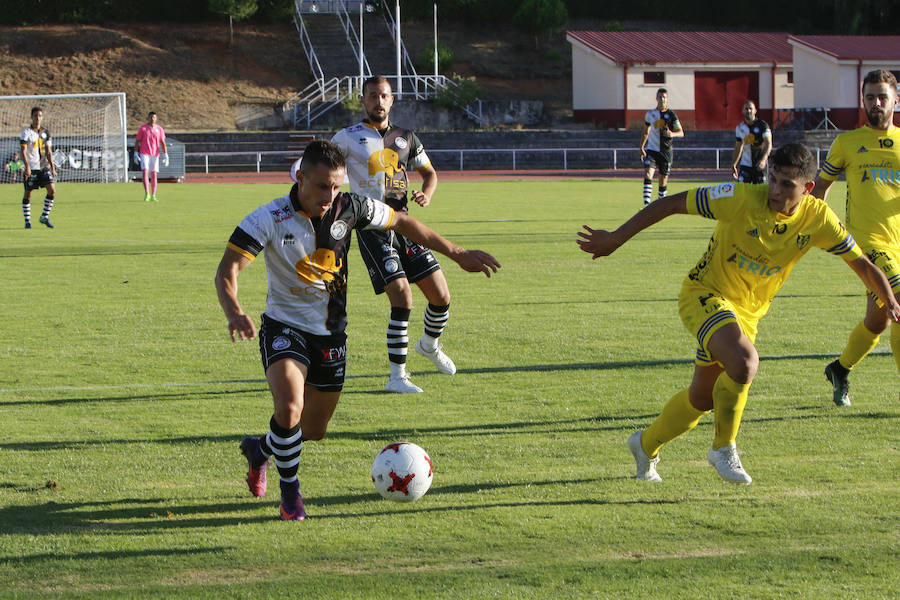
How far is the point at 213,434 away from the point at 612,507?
249cm

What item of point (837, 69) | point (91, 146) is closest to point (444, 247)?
point (91, 146)

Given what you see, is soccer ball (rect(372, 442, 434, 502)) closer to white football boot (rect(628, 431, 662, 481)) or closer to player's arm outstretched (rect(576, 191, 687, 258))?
white football boot (rect(628, 431, 662, 481))

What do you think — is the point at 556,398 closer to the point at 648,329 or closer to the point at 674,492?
the point at 674,492

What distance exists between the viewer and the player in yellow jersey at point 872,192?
671 cm

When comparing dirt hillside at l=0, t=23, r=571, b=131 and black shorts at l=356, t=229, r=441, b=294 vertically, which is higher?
dirt hillside at l=0, t=23, r=571, b=131

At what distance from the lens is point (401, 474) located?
4945mm

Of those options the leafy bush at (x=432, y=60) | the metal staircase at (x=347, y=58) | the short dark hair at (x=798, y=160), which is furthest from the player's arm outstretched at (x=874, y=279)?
the leafy bush at (x=432, y=60)

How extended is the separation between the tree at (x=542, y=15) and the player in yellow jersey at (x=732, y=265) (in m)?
59.5

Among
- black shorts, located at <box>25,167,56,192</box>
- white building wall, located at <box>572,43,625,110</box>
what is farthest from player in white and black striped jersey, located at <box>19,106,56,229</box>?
white building wall, located at <box>572,43,625,110</box>

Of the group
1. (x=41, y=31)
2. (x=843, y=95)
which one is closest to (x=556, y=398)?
(x=843, y=95)

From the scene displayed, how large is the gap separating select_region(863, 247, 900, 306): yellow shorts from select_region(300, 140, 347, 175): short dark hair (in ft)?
11.4

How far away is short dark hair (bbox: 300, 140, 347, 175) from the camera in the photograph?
190 inches

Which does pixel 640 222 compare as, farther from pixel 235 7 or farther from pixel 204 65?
pixel 235 7

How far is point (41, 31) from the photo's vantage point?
193 ft
